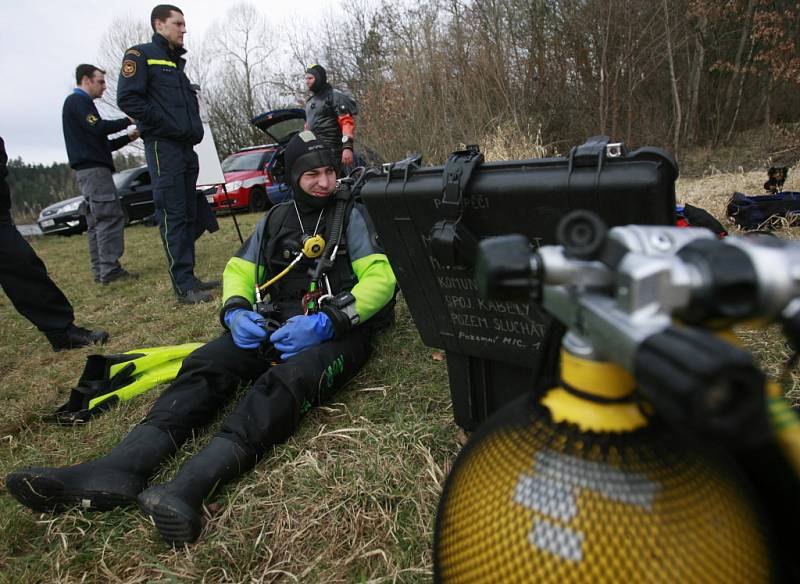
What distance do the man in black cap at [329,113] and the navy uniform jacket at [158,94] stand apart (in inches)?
63.0

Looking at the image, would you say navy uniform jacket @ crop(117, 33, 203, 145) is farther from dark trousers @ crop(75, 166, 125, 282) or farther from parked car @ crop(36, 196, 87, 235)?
parked car @ crop(36, 196, 87, 235)

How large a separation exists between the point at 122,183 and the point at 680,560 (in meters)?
14.1

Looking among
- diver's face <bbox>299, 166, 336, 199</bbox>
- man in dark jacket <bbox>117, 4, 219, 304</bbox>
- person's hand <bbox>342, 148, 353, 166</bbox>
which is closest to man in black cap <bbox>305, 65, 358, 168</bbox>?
person's hand <bbox>342, 148, 353, 166</bbox>

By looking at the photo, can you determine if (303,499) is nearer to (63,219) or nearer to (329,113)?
(329,113)

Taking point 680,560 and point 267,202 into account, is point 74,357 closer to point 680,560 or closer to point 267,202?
point 680,560

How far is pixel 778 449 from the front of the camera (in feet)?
2.05

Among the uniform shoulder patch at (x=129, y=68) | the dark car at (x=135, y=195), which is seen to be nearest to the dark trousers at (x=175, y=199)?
the uniform shoulder patch at (x=129, y=68)

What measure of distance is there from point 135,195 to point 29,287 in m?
9.61

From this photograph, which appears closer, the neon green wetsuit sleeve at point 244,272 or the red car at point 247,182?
the neon green wetsuit sleeve at point 244,272

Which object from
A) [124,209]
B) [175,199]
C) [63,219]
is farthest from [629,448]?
[63,219]

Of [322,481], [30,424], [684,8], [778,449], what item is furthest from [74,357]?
[684,8]

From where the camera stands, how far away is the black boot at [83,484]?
5.89ft

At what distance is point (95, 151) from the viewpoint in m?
5.91

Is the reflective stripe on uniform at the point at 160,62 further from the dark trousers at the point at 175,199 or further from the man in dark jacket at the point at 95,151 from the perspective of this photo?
the man in dark jacket at the point at 95,151
